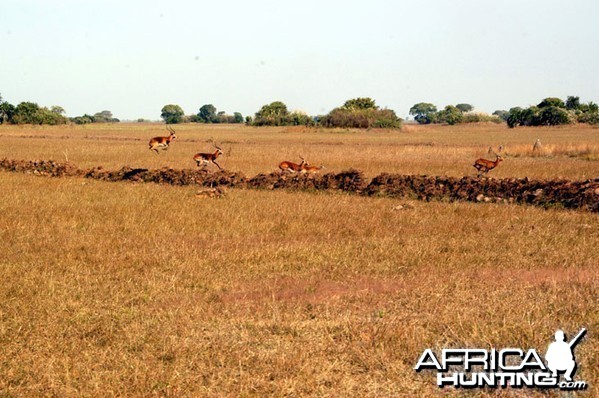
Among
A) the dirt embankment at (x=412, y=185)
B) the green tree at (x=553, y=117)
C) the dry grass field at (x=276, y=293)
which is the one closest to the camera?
Answer: the dry grass field at (x=276, y=293)

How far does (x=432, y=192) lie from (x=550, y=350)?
43.7ft

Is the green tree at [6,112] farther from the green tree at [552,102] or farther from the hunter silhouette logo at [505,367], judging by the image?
the hunter silhouette logo at [505,367]

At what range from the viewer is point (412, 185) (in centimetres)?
→ 1984

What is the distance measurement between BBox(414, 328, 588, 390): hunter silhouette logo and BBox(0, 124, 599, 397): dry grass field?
5.8 inches

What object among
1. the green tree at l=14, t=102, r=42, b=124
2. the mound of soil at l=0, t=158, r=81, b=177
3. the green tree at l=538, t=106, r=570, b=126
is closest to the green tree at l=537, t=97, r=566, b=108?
the green tree at l=538, t=106, r=570, b=126

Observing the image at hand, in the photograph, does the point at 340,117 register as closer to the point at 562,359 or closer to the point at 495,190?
the point at 495,190

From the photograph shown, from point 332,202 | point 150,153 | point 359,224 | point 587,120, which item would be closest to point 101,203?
point 332,202

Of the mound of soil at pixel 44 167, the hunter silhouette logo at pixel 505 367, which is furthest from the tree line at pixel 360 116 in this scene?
the hunter silhouette logo at pixel 505 367

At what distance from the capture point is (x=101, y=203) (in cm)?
1761

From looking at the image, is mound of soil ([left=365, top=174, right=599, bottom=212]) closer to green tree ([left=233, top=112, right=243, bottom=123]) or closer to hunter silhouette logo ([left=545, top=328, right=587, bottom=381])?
hunter silhouette logo ([left=545, top=328, right=587, bottom=381])

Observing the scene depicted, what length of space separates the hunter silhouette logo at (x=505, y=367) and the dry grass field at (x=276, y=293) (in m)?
0.15

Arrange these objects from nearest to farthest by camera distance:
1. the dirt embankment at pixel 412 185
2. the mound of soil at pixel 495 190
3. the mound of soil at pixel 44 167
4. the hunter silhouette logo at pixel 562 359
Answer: the hunter silhouette logo at pixel 562 359 → the mound of soil at pixel 495 190 → the dirt embankment at pixel 412 185 → the mound of soil at pixel 44 167

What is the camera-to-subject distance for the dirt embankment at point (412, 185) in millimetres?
17531

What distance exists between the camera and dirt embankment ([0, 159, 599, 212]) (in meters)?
17.5
